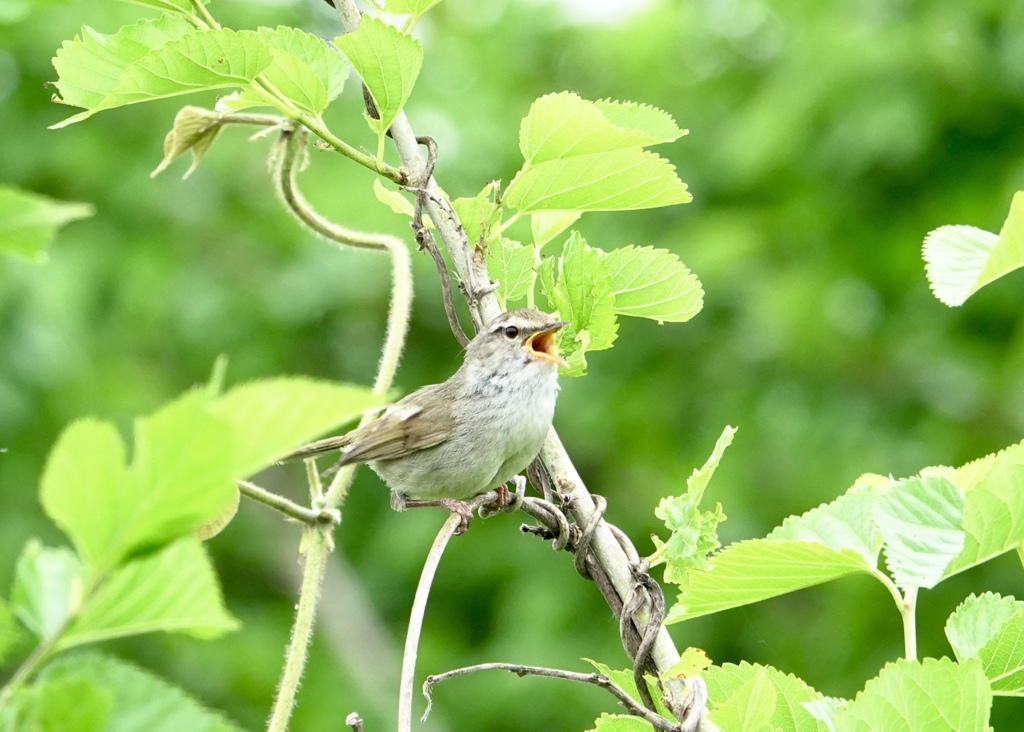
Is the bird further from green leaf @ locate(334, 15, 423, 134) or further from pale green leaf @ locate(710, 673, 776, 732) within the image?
pale green leaf @ locate(710, 673, 776, 732)

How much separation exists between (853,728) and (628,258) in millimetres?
863

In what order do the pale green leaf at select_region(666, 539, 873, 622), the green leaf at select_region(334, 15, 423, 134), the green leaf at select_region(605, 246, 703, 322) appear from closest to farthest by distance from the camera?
the pale green leaf at select_region(666, 539, 873, 622) < the green leaf at select_region(334, 15, 423, 134) < the green leaf at select_region(605, 246, 703, 322)

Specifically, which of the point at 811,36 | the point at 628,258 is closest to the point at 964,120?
the point at 811,36

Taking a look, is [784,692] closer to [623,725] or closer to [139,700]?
[623,725]

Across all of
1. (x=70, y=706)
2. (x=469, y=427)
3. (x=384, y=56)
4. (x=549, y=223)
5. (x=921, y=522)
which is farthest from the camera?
(x=469, y=427)

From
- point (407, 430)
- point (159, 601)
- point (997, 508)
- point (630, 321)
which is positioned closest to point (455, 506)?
point (407, 430)

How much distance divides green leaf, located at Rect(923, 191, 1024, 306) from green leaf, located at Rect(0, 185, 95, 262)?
1114 millimetres

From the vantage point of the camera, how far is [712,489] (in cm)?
717

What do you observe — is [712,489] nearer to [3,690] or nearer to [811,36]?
[811,36]

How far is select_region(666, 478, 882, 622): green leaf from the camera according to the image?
1568mm

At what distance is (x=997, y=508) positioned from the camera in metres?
1.47

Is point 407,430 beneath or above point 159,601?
beneath

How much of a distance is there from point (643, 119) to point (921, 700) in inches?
38.5

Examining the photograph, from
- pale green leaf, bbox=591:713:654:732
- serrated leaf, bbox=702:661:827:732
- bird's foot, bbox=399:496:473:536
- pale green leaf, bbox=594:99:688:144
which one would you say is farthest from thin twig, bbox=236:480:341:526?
pale green leaf, bbox=594:99:688:144
